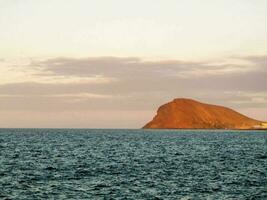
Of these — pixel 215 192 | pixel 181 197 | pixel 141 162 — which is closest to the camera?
pixel 181 197

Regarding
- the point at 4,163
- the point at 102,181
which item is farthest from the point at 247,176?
the point at 4,163

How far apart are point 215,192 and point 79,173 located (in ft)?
59.3

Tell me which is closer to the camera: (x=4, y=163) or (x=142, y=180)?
(x=142, y=180)

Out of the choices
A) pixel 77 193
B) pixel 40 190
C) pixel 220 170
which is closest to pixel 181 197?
pixel 77 193

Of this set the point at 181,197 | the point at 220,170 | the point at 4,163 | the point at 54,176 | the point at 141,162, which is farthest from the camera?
the point at 141,162

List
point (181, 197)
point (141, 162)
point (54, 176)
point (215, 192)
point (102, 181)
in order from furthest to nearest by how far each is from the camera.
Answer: point (141, 162) → point (54, 176) → point (102, 181) → point (215, 192) → point (181, 197)

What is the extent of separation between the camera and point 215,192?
142 ft

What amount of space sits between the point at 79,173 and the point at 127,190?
1319 centimetres

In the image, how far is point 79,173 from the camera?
56094 mm

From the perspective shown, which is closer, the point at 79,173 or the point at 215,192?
the point at 215,192

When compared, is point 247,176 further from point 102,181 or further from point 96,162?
point 96,162

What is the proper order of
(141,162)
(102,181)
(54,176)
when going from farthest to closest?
(141,162), (54,176), (102,181)

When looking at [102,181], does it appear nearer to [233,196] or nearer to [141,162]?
[233,196]

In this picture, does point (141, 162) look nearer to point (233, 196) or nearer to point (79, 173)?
point (79, 173)
